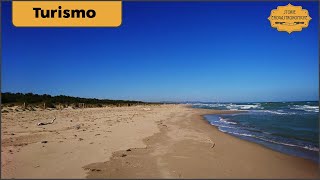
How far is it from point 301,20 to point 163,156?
626 cm

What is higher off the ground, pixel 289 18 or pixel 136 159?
pixel 289 18

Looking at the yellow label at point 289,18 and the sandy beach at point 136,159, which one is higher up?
the yellow label at point 289,18

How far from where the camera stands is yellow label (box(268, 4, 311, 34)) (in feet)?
29.2

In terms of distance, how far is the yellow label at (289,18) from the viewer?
29.2ft

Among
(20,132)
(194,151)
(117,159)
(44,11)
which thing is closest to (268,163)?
(194,151)

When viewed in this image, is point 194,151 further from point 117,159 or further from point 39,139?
point 39,139

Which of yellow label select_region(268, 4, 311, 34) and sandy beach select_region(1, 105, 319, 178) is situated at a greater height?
yellow label select_region(268, 4, 311, 34)

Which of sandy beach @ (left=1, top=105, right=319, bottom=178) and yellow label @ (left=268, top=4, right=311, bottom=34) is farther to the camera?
yellow label @ (left=268, top=4, right=311, bottom=34)

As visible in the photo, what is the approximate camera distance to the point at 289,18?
906 centimetres

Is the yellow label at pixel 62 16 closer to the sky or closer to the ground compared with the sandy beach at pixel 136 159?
closer to the sky

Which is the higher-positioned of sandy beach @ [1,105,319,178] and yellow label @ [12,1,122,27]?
yellow label @ [12,1,122,27]

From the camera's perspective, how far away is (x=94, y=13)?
7.40 metres

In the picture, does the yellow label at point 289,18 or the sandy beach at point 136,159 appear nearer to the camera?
the sandy beach at point 136,159

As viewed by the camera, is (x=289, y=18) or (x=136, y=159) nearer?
(x=136, y=159)
